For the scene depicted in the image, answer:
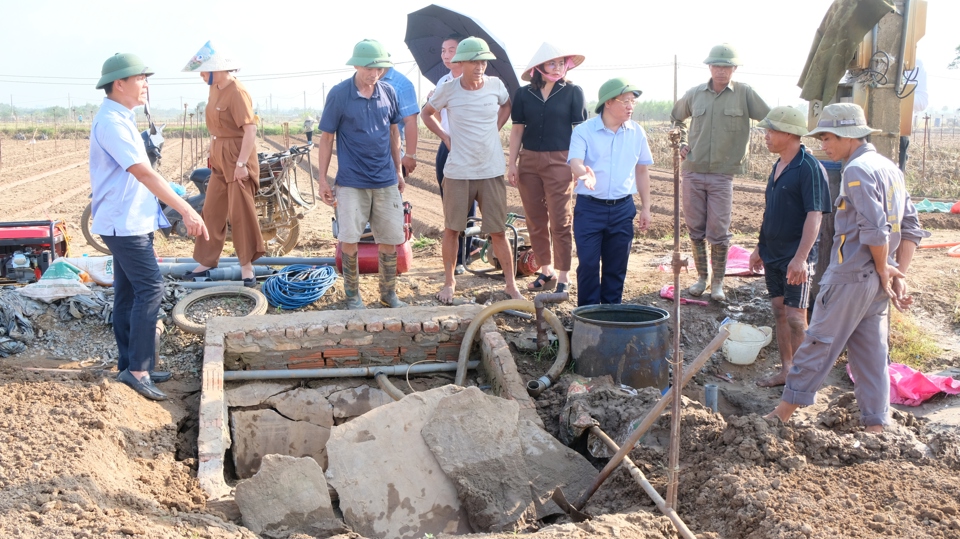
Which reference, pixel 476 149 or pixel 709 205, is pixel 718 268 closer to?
pixel 709 205

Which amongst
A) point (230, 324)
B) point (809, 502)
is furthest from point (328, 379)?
point (809, 502)

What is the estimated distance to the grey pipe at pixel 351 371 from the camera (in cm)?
565

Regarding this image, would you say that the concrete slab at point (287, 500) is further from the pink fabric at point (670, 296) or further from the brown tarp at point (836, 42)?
the brown tarp at point (836, 42)

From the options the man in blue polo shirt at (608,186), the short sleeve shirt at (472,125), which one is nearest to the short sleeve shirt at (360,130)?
the short sleeve shirt at (472,125)

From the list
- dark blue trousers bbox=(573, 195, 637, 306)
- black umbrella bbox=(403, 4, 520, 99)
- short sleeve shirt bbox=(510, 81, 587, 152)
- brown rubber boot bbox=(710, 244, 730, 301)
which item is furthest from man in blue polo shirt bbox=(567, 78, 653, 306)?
black umbrella bbox=(403, 4, 520, 99)

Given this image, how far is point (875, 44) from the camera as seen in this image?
19.4 ft

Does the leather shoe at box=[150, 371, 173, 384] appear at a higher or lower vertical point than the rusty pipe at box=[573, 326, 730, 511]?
lower

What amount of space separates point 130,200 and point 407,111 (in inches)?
93.2

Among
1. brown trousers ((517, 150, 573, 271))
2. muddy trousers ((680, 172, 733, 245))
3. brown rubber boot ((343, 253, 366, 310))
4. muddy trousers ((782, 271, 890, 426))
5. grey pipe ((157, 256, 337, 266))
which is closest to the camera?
muddy trousers ((782, 271, 890, 426))

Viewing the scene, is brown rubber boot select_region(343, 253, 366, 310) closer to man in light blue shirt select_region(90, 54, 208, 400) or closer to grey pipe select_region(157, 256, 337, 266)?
grey pipe select_region(157, 256, 337, 266)

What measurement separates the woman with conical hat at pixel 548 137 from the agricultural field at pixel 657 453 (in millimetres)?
764

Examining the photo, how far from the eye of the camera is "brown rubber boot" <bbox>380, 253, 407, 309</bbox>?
633 cm

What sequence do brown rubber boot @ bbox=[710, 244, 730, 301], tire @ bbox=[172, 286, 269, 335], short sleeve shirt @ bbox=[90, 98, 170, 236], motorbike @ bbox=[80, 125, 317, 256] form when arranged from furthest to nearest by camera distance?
motorbike @ bbox=[80, 125, 317, 256] < brown rubber boot @ bbox=[710, 244, 730, 301] < tire @ bbox=[172, 286, 269, 335] < short sleeve shirt @ bbox=[90, 98, 170, 236]

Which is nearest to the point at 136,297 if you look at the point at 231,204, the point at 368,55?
the point at 231,204
